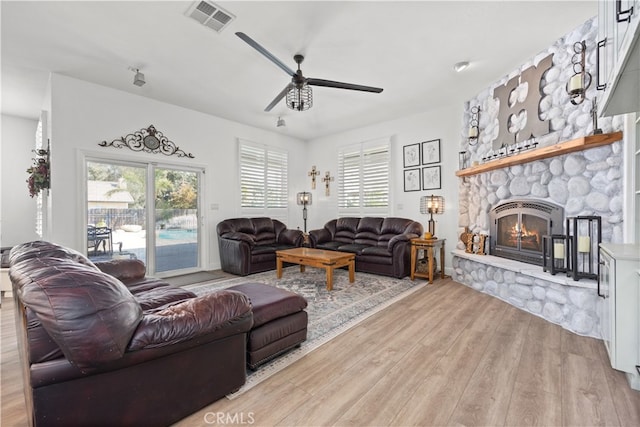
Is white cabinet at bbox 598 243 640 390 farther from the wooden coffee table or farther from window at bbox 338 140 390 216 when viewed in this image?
window at bbox 338 140 390 216

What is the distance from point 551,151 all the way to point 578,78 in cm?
71

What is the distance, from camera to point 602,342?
7.89 ft

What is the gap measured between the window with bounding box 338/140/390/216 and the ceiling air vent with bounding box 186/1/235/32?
3.91 metres

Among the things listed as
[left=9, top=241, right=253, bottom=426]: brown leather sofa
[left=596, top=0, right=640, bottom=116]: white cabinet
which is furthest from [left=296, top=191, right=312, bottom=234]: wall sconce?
[left=596, top=0, right=640, bottom=116]: white cabinet

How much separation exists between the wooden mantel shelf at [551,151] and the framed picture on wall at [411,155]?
1262 mm

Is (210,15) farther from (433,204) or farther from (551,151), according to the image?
(433,204)

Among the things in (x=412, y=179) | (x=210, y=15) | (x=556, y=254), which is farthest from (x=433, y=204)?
(x=210, y=15)

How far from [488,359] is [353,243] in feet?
12.0

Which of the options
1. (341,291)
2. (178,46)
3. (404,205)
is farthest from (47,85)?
(404,205)

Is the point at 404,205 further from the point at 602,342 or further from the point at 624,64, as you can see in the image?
the point at 624,64

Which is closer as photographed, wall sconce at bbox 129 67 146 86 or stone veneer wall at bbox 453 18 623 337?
stone veneer wall at bbox 453 18 623 337

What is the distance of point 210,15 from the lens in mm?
2557

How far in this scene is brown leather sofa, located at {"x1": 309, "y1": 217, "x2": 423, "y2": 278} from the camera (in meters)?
4.55

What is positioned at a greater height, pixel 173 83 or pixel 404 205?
pixel 173 83
